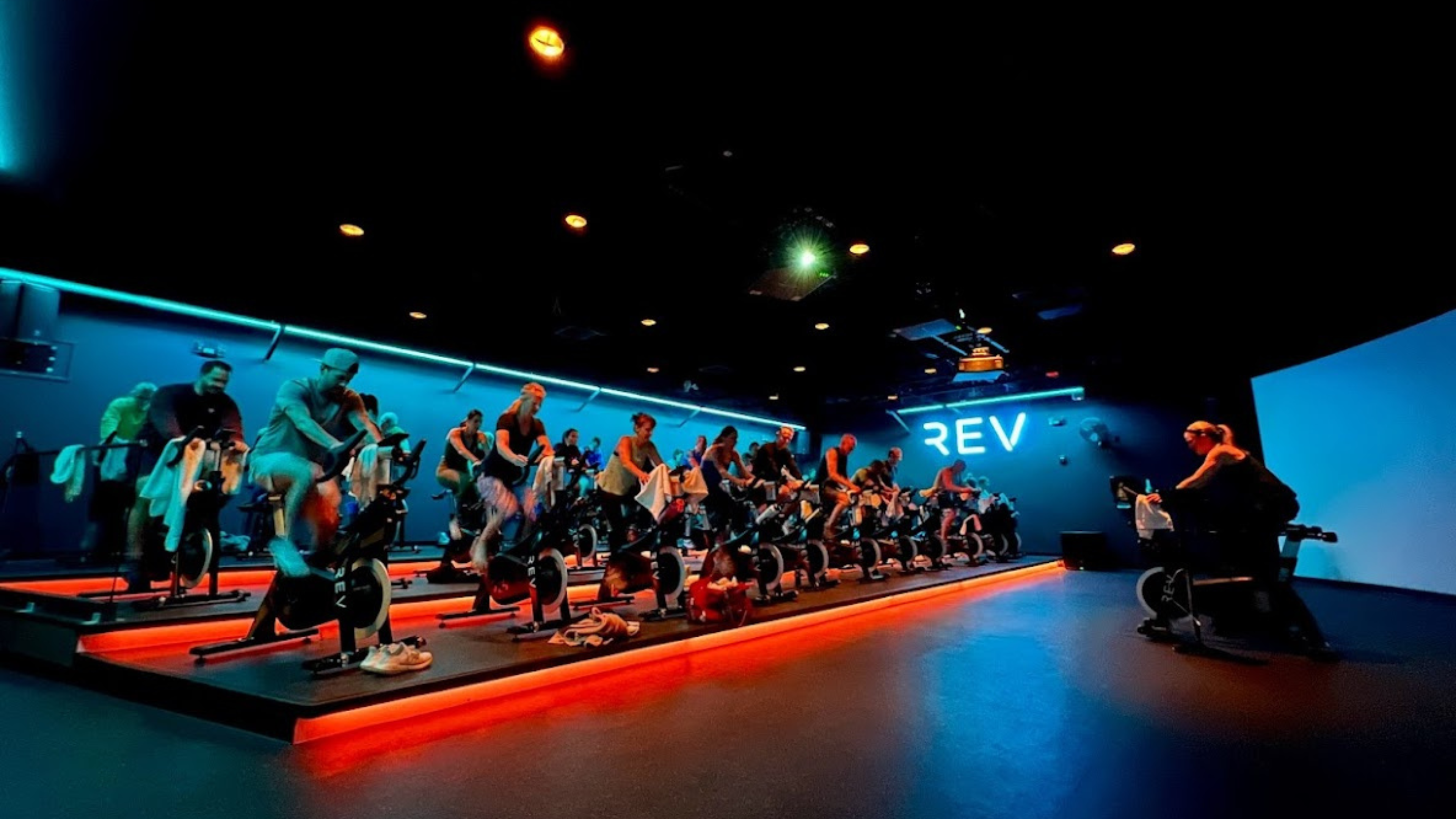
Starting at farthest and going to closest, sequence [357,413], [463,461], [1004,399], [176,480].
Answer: [1004,399]
[463,461]
[176,480]
[357,413]

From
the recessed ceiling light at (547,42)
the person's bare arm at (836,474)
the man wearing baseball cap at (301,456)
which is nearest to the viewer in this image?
the man wearing baseball cap at (301,456)

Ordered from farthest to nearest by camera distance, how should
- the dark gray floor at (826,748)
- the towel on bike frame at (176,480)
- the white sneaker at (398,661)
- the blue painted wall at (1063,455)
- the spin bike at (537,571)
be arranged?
the blue painted wall at (1063,455), the spin bike at (537,571), the towel on bike frame at (176,480), the white sneaker at (398,661), the dark gray floor at (826,748)

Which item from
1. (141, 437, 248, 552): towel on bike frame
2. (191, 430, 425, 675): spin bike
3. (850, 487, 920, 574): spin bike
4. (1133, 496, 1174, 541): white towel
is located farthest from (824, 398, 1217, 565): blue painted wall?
(141, 437, 248, 552): towel on bike frame

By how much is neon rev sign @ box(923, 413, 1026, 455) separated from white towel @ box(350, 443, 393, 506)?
12.8 metres

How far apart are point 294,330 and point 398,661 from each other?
6.95 metres

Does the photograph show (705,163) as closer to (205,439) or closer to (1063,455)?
(205,439)

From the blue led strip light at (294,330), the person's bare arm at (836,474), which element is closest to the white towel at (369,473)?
the blue led strip light at (294,330)

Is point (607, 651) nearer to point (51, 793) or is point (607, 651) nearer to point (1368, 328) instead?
point (51, 793)

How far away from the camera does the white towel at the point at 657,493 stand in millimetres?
4387

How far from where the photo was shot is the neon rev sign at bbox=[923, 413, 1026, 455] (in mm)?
13469

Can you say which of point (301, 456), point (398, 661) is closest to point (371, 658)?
point (398, 661)

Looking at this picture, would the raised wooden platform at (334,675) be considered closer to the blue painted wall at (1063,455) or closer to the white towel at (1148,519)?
the white towel at (1148,519)

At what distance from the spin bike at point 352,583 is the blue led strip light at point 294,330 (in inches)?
234

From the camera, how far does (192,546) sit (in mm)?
4453
